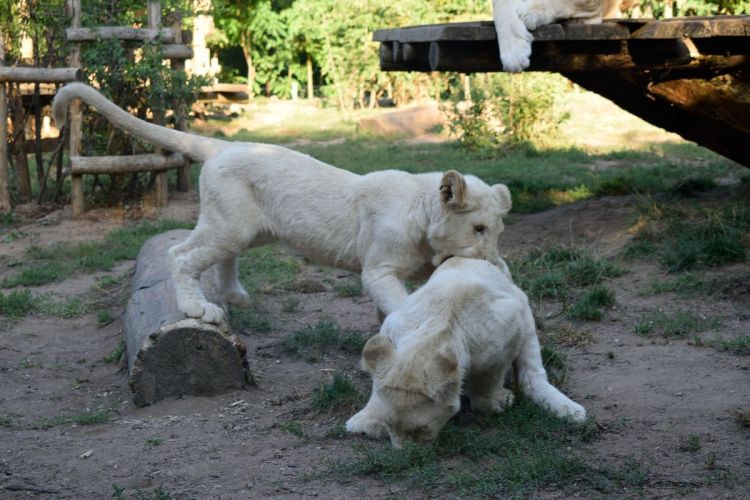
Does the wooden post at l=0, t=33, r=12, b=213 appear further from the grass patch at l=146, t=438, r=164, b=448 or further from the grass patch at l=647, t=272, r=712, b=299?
the grass patch at l=647, t=272, r=712, b=299

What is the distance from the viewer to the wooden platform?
7375 millimetres

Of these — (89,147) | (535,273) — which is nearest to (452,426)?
(535,273)

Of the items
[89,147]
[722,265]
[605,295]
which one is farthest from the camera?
[89,147]

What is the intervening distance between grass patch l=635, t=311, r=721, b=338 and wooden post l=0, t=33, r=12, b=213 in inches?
331

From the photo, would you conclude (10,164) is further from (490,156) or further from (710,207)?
(710,207)

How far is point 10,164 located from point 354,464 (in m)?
9.52

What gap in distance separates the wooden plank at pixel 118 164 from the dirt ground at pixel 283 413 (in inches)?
142

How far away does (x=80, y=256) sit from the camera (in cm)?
991

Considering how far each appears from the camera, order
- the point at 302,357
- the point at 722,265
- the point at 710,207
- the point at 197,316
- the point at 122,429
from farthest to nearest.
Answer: the point at 710,207 < the point at 722,265 < the point at 302,357 < the point at 197,316 < the point at 122,429

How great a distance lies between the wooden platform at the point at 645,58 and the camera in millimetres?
7375

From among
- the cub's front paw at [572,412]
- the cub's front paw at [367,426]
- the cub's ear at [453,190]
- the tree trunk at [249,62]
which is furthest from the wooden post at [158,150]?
the tree trunk at [249,62]

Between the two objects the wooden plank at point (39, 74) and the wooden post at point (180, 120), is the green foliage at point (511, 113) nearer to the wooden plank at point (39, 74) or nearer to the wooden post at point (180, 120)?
the wooden post at point (180, 120)

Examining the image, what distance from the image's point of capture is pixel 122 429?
5.52m

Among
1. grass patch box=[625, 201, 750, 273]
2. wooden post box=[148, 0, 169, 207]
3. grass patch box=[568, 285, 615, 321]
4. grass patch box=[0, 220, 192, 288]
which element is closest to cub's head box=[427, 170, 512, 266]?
grass patch box=[568, 285, 615, 321]
